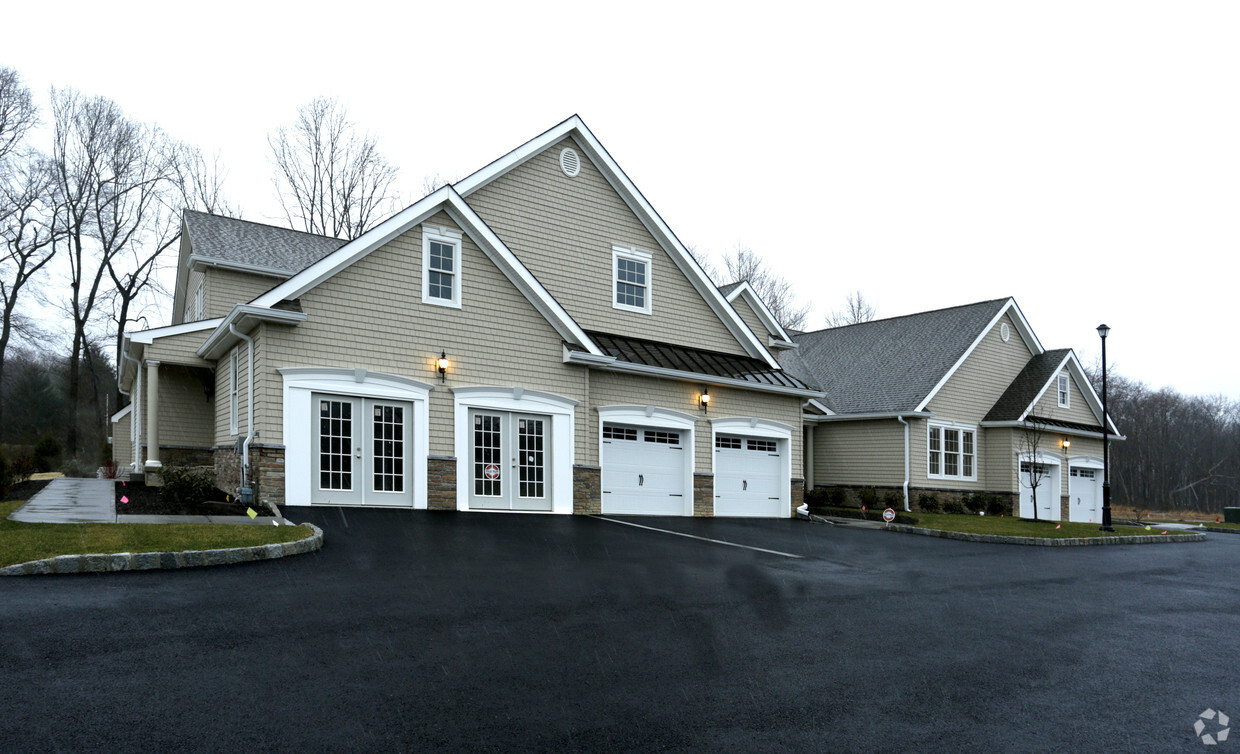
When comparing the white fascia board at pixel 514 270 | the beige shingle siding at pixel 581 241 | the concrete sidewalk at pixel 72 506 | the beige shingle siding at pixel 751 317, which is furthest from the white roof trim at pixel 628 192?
the concrete sidewalk at pixel 72 506

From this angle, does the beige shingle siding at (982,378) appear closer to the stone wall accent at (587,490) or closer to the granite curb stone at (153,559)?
the stone wall accent at (587,490)

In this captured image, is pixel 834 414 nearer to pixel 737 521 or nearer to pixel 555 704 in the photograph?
pixel 737 521

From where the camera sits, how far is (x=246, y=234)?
24.5 m

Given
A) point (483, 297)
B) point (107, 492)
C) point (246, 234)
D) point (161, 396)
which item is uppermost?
point (246, 234)

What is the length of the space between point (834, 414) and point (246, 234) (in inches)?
761

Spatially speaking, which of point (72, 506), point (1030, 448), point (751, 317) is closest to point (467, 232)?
point (72, 506)

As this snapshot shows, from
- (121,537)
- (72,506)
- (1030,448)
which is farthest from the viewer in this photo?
(1030,448)

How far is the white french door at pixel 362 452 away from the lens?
1588 centimetres

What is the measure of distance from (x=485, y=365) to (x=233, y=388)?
16.2 ft

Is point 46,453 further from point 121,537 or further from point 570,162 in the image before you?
point 121,537

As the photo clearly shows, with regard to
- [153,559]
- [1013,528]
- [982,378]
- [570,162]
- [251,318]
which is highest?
[570,162]

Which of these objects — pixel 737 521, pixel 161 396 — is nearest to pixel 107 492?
pixel 161 396

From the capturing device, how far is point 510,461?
18172 millimetres

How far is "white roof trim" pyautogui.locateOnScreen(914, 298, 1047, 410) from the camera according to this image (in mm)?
29375
